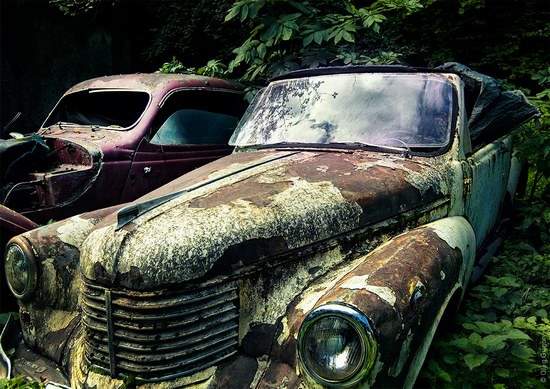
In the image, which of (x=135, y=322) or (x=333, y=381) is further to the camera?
(x=135, y=322)

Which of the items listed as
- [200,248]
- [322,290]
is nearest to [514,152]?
[322,290]

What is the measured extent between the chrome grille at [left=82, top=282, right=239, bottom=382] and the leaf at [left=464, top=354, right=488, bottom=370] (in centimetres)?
109

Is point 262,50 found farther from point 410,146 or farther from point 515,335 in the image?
point 515,335

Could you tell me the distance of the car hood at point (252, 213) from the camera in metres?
2.18

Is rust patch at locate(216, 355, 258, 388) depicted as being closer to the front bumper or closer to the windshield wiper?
the front bumper

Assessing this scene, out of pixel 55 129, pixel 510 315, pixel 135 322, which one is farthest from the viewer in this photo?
pixel 55 129

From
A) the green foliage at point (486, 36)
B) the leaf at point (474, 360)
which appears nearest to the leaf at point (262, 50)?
the leaf at point (474, 360)

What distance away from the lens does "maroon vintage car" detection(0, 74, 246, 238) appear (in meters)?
4.82

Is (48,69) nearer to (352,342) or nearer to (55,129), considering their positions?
(55,129)

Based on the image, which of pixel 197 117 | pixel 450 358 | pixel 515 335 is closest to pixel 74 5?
pixel 197 117

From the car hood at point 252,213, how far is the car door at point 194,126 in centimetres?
253

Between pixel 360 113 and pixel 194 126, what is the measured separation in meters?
2.88

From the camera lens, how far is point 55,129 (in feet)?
19.2

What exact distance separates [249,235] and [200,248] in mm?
242
